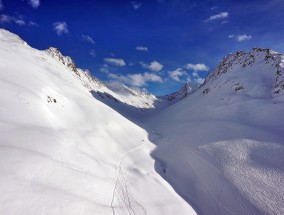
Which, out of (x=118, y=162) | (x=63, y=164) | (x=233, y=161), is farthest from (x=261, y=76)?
(x=63, y=164)

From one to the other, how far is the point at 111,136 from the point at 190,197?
10853mm

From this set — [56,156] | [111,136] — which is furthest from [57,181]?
[111,136]

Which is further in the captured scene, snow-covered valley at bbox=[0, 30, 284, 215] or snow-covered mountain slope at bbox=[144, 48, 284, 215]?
snow-covered mountain slope at bbox=[144, 48, 284, 215]

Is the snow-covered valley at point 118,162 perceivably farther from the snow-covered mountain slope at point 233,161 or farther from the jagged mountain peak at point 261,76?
the jagged mountain peak at point 261,76

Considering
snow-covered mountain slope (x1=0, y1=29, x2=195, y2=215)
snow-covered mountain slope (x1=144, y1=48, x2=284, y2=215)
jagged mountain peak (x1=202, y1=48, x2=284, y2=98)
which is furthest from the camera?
jagged mountain peak (x1=202, y1=48, x2=284, y2=98)

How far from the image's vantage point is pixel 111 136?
23438 millimetres

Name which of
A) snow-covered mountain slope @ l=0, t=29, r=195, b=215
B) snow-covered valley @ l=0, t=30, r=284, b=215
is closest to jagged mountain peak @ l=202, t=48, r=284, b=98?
snow-covered valley @ l=0, t=30, r=284, b=215

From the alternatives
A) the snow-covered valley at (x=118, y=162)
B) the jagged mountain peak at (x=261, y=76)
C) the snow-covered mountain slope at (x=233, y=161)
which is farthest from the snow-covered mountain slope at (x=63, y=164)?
the jagged mountain peak at (x=261, y=76)

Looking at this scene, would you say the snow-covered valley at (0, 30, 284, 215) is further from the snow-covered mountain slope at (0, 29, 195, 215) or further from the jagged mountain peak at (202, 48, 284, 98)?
the jagged mountain peak at (202, 48, 284, 98)

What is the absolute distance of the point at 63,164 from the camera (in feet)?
41.6

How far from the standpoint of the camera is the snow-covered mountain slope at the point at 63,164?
9547 millimetres

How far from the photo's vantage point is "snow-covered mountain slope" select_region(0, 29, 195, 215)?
9.55 meters

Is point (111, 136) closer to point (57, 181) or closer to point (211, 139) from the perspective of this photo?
point (211, 139)

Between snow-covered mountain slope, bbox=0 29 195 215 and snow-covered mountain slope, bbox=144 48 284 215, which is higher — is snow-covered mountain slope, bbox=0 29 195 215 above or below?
below
